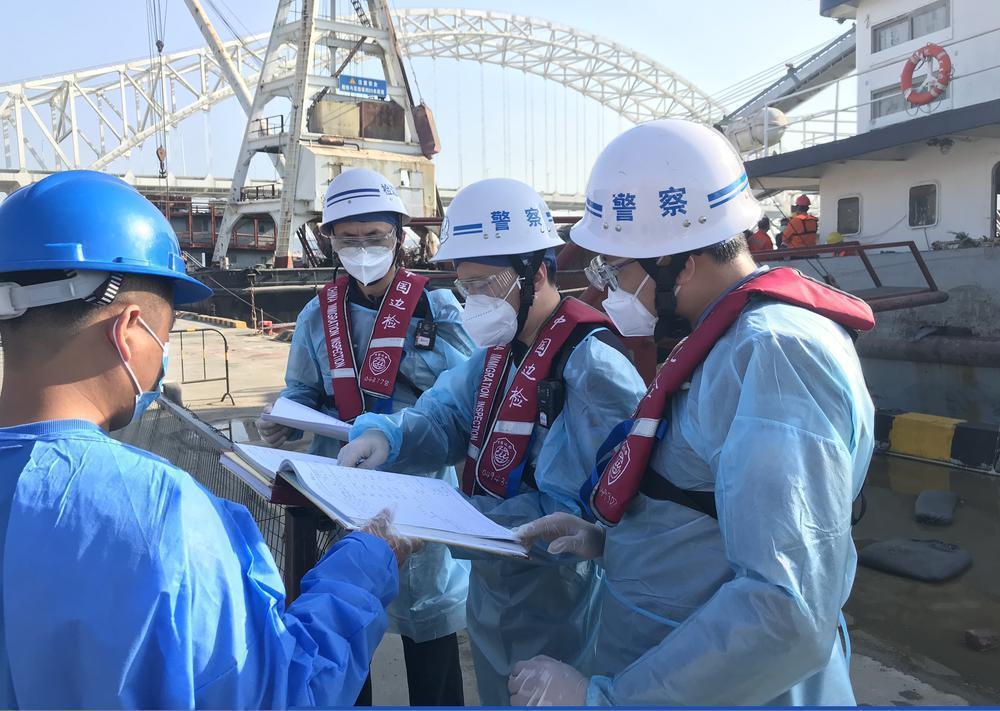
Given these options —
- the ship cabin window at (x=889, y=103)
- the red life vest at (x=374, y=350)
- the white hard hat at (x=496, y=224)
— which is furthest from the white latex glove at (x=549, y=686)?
the ship cabin window at (x=889, y=103)

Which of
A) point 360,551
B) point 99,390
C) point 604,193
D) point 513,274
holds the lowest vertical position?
point 360,551

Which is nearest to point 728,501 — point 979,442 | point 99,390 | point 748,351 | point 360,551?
point 748,351

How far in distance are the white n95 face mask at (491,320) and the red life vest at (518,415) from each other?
0.15m

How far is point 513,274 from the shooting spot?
8.39 ft

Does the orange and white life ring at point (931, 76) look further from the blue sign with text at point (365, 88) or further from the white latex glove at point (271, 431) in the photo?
the blue sign with text at point (365, 88)

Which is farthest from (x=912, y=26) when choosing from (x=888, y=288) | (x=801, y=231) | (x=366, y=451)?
(x=366, y=451)

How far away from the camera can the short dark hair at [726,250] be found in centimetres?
165

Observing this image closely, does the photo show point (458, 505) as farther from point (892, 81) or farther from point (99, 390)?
point (892, 81)

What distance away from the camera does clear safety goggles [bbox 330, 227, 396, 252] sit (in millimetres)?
3291

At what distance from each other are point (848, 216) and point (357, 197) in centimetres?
1045

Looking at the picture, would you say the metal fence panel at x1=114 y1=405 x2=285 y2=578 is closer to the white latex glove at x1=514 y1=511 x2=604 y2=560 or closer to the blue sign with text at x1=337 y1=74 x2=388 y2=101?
the white latex glove at x1=514 y1=511 x2=604 y2=560

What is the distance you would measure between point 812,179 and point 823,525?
12.4 meters

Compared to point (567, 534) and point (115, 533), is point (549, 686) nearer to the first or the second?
point (567, 534)

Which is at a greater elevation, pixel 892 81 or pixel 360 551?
pixel 892 81
